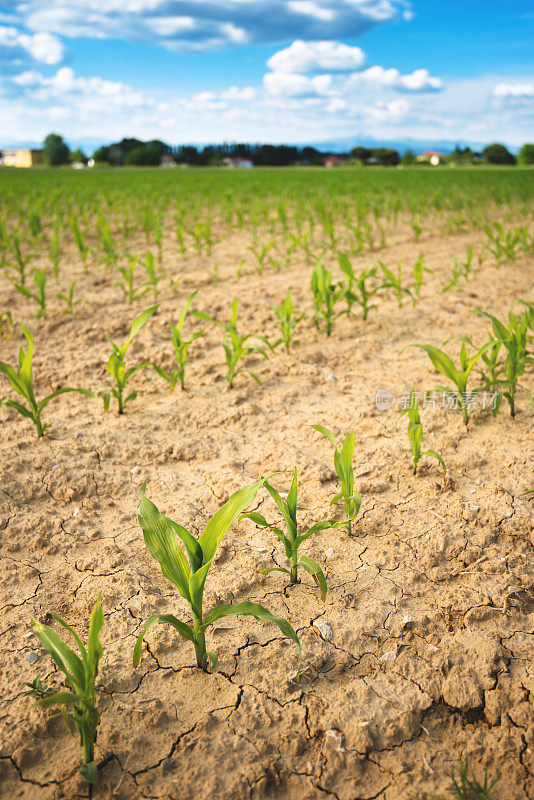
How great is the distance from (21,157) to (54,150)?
1550 centimetres

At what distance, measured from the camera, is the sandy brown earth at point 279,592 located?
1.33m

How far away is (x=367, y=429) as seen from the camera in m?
2.78

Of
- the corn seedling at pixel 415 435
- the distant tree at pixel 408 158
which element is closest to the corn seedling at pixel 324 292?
the corn seedling at pixel 415 435

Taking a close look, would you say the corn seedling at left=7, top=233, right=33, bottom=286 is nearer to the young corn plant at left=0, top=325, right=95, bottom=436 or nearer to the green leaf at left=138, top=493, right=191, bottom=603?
the young corn plant at left=0, top=325, right=95, bottom=436

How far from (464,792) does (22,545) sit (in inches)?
65.8

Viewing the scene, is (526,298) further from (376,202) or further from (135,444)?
(376,202)

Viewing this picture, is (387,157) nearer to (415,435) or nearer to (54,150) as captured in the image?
(54,150)

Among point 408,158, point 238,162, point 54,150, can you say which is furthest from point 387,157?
point 54,150

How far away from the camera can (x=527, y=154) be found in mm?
65062

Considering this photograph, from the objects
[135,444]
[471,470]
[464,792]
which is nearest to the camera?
[464,792]

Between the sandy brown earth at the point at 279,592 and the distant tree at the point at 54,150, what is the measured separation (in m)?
79.4

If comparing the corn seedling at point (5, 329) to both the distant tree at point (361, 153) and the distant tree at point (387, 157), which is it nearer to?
the distant tree at point (387, 157)

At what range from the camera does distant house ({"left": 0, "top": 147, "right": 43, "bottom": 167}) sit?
7882cm

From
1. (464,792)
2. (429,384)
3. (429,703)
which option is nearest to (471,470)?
(429,384)
